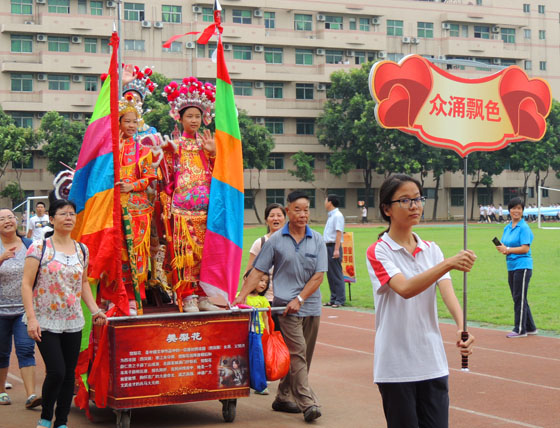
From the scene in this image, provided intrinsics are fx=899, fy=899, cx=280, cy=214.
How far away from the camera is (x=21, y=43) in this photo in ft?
199

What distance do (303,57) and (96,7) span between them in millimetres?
15857

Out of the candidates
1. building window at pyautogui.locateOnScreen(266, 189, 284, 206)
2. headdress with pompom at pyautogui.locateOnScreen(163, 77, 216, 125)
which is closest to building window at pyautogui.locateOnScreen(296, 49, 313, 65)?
building window at pyautogui.locateOnScreen(266, 189, 284, 206)

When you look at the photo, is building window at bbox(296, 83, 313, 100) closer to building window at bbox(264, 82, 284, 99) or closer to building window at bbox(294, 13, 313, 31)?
building window at bbox(264, 82, 284, 99)

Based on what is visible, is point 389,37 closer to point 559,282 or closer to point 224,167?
point 559,282

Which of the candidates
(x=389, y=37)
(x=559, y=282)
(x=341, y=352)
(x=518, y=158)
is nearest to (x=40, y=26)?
(x=389, y=37)

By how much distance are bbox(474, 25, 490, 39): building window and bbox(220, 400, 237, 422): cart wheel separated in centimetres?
6975

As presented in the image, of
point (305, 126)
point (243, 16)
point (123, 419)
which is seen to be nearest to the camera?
point (123, 419)

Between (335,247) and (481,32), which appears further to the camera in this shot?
(481,32)

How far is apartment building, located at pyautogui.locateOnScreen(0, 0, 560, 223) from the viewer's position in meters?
60.8

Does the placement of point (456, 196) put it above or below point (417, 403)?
above

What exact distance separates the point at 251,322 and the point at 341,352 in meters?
3.90

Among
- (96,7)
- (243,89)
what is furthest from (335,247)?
(243,89)

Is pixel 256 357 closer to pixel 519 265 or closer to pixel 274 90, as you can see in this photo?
pixel 519 265

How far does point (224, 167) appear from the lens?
8.16 m
